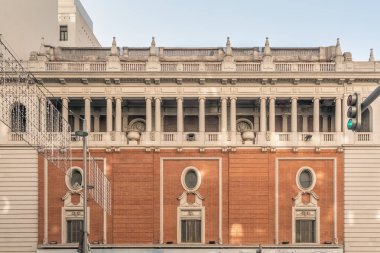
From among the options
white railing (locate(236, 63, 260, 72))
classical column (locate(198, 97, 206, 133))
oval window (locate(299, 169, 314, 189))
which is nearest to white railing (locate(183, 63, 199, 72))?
classical column (locate(198, 97, 206, 133))

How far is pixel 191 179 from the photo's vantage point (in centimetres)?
3634

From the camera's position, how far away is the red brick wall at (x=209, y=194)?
35531mm

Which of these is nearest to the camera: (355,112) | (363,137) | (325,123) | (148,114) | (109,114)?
(355,112)

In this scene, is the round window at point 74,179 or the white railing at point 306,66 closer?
the round window at point 74,179

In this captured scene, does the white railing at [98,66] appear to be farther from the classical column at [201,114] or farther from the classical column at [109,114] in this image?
the classical column at [201,114]

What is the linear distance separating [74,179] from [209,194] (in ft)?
34.7

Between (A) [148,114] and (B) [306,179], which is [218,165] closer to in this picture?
(A) [148,114]

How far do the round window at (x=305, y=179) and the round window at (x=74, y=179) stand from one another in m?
17.0

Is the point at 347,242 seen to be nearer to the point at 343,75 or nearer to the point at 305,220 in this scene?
the point at 305,220

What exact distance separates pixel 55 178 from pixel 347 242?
75.0 feet

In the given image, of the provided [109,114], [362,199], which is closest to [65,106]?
[109,114]

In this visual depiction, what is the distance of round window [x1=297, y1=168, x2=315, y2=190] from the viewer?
3597 centimetres

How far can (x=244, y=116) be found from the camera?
38875 mm

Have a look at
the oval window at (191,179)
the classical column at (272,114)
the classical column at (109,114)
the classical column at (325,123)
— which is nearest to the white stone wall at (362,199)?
the classical column at (325,123)
